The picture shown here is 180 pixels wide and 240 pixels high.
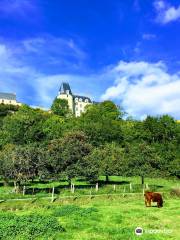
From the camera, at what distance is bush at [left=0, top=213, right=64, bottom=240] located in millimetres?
22406

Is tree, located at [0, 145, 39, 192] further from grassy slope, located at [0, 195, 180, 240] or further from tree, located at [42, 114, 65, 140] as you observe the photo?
tree, located at [42, 114, 65, 140]

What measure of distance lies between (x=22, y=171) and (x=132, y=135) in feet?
202

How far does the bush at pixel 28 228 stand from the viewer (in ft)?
73.5

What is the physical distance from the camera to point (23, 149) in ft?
195

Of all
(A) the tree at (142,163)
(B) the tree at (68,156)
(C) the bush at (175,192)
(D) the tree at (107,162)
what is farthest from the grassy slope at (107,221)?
(D) the tree at (107,162)

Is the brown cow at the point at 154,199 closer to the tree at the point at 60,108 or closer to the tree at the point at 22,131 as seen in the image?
the tree at the point at 22,131

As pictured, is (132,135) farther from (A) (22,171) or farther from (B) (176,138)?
(A) (22,171)

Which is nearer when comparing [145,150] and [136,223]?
[136,223]

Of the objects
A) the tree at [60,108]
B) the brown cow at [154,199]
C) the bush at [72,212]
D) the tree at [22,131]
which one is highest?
the tree at [60,108]

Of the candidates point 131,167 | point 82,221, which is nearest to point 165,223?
point 82,221

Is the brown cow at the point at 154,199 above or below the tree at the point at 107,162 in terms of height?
below

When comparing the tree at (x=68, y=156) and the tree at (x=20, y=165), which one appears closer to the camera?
the tree at (x=20, y=165)

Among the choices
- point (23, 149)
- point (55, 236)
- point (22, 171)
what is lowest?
point (55, 236)

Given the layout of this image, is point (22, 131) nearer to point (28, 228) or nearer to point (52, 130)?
point (52, 130)
